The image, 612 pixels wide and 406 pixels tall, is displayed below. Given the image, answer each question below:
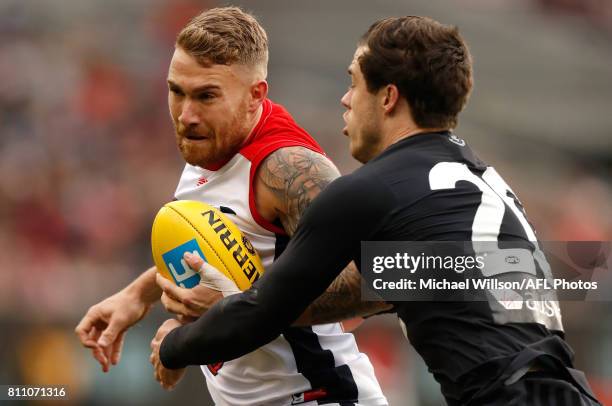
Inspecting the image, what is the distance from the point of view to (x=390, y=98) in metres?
3.64

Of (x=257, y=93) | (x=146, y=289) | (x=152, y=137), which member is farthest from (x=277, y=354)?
(x=152, y=137)

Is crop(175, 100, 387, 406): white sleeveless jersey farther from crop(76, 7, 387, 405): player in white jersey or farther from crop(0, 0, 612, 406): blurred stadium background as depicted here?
crop(0, 0, 612, 406): blurred stadium background

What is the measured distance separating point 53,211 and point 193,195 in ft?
21.0

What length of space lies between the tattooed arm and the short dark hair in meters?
0.59

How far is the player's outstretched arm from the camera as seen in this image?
4.71 metres

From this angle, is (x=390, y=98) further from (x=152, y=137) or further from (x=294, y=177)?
(x=152, y=137)

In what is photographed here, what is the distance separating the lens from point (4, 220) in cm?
1060

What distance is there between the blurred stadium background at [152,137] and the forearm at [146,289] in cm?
310

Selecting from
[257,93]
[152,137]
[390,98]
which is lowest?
[390,98]

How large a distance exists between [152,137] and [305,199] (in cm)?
795

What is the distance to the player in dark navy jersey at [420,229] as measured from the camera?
326 centimetres

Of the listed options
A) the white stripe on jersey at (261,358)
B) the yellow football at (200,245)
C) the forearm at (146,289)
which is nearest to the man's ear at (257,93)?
the white stripe on jersey at (261,358)

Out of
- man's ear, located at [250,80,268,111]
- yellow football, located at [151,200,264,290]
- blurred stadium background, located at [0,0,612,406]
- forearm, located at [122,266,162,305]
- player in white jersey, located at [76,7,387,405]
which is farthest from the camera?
blurred stadium background, located at [0,0,612,406]

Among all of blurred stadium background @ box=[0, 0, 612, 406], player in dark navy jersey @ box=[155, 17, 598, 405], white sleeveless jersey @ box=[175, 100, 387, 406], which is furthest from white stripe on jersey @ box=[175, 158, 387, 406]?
blurred stadium background @ box=[0, 0, 612, 406]
